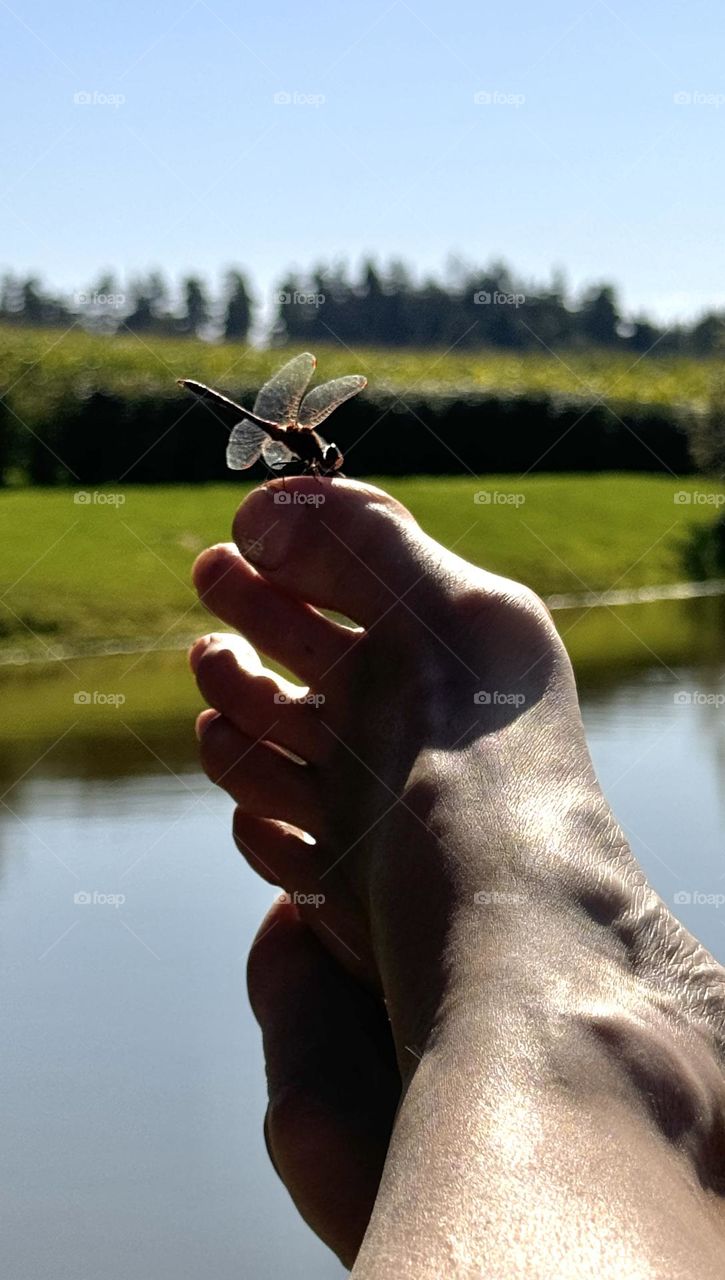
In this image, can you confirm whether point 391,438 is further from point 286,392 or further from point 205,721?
point 286,392

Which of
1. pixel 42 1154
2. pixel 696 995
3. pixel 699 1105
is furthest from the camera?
pixel 42 1154

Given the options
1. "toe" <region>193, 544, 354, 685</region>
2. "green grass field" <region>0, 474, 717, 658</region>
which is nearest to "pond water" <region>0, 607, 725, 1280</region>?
"toe" <region>193, 544, 354, 685</region>

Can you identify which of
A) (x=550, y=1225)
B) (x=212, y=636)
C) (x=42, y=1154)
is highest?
(x=550, y=1225)

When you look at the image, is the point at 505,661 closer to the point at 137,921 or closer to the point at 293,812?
the point at 293,812

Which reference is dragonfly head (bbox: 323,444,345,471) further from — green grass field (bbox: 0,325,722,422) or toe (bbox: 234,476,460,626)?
green grass field (bbox: 0,325,722,422)

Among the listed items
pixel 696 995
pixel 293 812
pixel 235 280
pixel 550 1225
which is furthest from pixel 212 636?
pixel 235 280

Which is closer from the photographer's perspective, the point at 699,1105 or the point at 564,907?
the point at 699,1105
